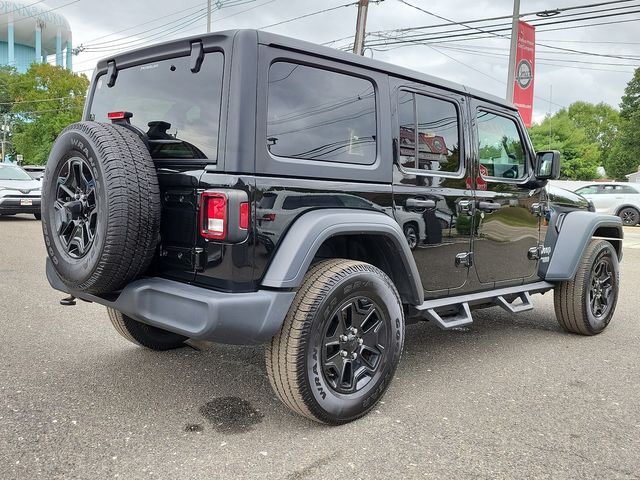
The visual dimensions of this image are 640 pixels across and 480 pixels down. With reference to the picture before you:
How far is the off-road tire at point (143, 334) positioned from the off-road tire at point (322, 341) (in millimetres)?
1464

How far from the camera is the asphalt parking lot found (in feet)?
8.41

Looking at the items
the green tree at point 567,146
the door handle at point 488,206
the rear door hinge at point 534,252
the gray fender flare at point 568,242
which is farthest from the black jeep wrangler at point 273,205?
the green tree at point 567,146

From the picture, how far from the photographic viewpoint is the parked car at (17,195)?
43.0ft

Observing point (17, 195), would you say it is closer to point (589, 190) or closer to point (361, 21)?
point (361, 21)

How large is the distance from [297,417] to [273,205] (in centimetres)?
119

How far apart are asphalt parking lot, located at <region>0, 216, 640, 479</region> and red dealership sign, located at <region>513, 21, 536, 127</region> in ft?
36.3

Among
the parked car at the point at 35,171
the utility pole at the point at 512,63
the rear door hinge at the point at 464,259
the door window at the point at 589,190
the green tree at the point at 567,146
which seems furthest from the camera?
the green tree at the point at 567,146

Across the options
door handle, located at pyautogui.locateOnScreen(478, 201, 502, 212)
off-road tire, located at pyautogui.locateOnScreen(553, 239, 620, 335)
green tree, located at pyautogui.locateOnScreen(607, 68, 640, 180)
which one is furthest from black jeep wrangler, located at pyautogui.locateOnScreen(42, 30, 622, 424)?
green tree, located at pyautogui.locateOnScreen(607, 68, 640, 180)

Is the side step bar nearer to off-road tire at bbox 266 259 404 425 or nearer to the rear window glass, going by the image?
off-road tire at bbox 266 259 404 425

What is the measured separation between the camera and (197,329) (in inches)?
102

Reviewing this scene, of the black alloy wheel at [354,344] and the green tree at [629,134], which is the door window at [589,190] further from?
the green tree at [629,134]

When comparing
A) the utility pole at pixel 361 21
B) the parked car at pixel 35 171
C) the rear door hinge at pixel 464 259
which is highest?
the utility pole at pixel 361 21

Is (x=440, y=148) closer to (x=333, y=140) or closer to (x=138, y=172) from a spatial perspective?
(x=333, y=140)

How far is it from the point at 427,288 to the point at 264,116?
1615 mm
